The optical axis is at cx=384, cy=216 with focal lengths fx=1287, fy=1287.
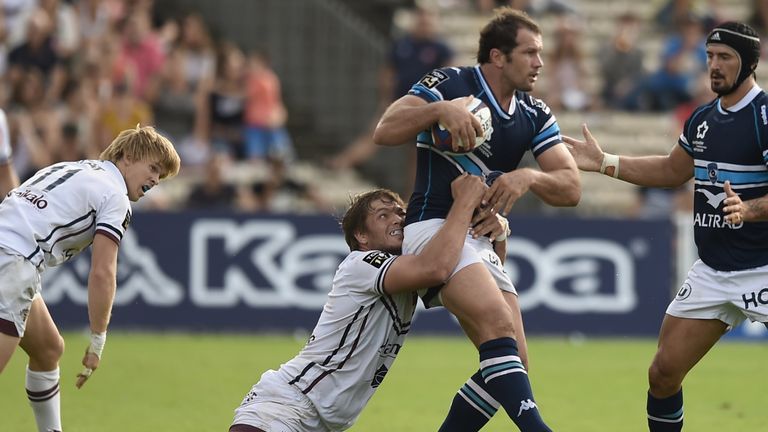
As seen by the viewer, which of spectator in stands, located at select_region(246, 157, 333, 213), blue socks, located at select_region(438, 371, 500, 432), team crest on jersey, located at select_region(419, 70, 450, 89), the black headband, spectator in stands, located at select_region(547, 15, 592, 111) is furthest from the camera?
spectator in stands, located at select_region(547, 15, 592, 111)

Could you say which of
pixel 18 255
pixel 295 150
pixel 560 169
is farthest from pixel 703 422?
pixel 295 150

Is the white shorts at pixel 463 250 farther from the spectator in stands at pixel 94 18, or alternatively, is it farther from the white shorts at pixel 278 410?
the spectator in stands at pixel 94 18

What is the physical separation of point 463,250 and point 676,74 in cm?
1246

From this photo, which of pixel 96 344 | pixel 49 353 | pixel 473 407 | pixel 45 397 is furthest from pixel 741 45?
pixel 45 397

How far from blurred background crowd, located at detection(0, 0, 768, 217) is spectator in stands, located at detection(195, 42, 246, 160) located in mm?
20

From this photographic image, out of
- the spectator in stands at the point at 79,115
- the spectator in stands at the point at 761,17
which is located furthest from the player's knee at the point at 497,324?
the spectator in stands at the point at 761,17

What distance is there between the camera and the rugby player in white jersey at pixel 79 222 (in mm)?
6973

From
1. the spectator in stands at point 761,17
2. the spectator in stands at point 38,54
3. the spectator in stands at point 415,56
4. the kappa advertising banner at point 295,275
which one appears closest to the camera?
the kappa advertising banner at point 295,275

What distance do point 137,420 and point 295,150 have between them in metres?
10.9

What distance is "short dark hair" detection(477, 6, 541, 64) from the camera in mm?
7219

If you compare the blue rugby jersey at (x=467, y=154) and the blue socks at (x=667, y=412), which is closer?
the blue rugby jersey at (x=467, y=154)

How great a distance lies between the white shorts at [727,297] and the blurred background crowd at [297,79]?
8383 millimetres

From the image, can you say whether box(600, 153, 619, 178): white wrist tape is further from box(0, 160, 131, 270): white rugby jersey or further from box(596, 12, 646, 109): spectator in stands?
box(596, 12, 646, 109): spectator in stands

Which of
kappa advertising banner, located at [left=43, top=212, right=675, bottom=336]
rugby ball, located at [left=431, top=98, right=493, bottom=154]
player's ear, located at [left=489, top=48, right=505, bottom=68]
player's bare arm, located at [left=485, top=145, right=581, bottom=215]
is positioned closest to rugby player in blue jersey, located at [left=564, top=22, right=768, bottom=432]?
player's bare arm, located at [left=485, top=145, right=581, bottom=215]
